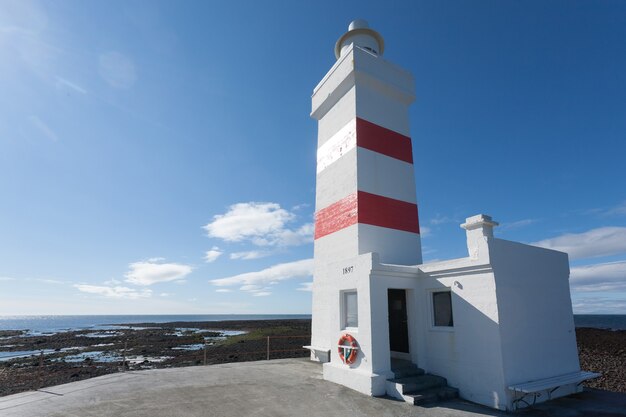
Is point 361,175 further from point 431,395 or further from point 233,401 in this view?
point 233,401

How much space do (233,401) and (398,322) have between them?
498 cm

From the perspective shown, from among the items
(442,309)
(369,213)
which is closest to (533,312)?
(442,309)

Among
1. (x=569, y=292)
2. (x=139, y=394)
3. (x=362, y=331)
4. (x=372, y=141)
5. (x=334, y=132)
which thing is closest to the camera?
(x=139, y=394)

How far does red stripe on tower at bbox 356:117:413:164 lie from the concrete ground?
22.6 ft

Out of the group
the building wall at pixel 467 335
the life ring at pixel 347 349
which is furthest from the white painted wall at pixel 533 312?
the life ring at pixel 347 349

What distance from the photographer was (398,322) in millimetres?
9828

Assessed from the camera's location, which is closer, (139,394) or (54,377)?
(139,394)

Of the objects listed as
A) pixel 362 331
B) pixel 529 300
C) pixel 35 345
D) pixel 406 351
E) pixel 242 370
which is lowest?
pixel 35 345

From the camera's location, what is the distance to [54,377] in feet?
56.4

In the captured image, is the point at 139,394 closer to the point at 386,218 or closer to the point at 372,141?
the point at 386,218

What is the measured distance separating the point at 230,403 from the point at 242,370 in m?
3.33

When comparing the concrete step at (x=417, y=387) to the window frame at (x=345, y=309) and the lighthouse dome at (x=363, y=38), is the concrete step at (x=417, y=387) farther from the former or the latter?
the lighthouse dome at (x=363, y=38)

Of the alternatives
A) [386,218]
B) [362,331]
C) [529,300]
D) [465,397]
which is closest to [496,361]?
[465,397]

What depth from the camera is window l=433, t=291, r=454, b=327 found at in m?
8.17
